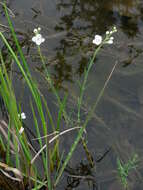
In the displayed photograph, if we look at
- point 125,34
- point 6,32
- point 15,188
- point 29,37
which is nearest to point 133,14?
point 125,34

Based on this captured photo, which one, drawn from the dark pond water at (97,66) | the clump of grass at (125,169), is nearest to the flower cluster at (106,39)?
the dark pond water at (97,66)

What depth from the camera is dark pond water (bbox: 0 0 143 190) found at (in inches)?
120

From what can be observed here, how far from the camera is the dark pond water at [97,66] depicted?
3051 millimetres

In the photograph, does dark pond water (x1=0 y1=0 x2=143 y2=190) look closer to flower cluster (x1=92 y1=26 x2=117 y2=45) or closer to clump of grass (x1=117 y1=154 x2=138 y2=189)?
clump of grass (x1=117 y1=154 x2=138 y2=189)

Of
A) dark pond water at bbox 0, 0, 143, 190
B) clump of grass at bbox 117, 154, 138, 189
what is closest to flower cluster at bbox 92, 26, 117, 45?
dark pond water at bbox 0, 0, 143, 190

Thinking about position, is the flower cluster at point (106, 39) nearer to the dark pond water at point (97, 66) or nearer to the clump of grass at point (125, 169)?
the dark pond water at point (97, 66)

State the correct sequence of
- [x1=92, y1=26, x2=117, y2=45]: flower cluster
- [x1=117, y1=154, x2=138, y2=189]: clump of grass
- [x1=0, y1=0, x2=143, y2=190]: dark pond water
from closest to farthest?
[x1=92, y1=26, x2=117, y2=45]: flower cluster → [x1=117, y1=154, x2=138, y2=189]: clump of grass → [x1=0, y1=0, x2=143, y2=190]: dark pond water

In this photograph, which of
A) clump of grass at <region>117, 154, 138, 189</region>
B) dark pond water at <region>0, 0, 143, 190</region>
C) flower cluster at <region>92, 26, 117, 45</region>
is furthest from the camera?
dark pond water at <region>0, 0, 143, 190</region>

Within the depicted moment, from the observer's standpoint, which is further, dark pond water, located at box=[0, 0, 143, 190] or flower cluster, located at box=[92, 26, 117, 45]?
dark pond water, located at box=[0, 0, 143, 190]

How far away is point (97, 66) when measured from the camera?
356 cm

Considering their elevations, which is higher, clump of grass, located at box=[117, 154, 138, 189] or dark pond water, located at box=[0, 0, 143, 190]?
dark pond water, located at box=[0, 0, 143, 190]

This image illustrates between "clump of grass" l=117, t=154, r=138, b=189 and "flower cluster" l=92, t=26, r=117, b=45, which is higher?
"flower cluster" l=92, t=26, r=117, b=45

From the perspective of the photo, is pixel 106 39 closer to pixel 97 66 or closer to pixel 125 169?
pixel 125 169

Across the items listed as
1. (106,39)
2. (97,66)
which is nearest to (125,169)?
(106,39)
